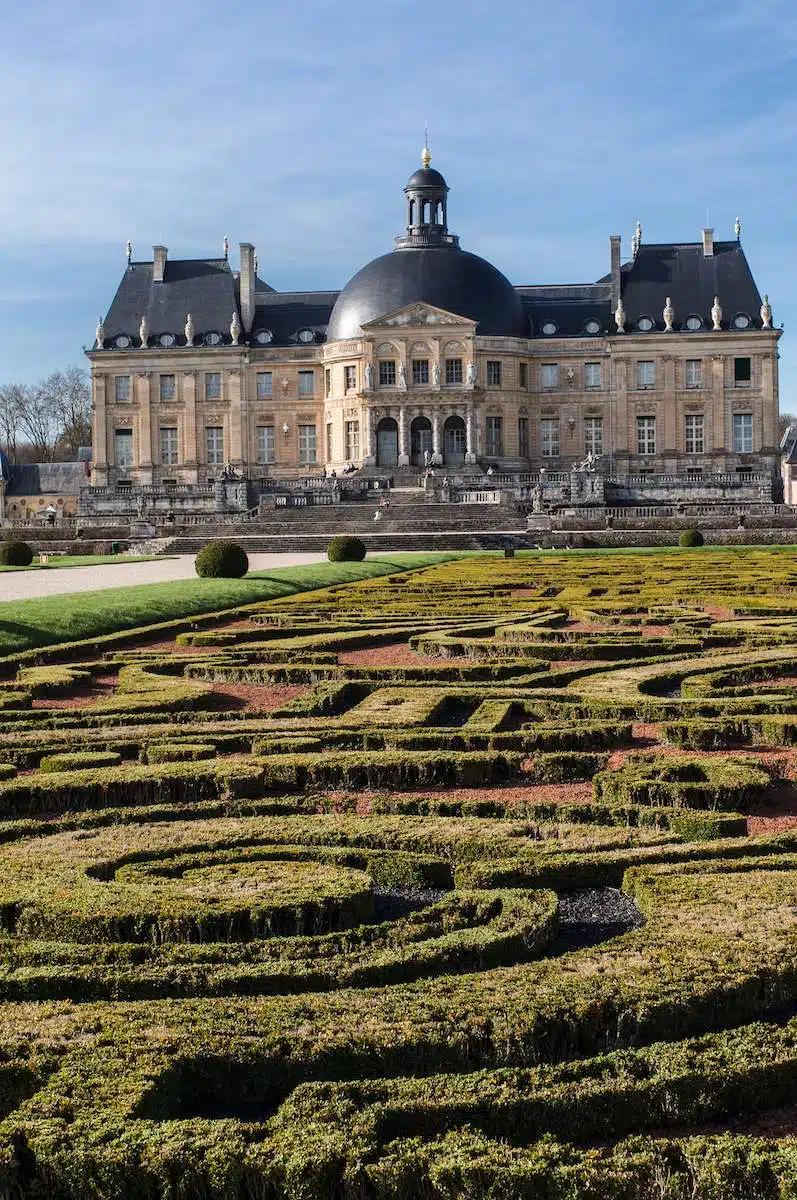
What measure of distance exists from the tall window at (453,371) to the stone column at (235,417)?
1040 centimetres

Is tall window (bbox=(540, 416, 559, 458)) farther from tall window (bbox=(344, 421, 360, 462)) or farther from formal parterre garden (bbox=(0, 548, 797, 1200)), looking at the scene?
formal parterre garden (bbox=(0, 548, 797, 1200))

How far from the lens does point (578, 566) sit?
84.9 feet

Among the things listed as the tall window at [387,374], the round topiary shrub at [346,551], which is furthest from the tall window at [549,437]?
the round topiary shrub at [346,551]

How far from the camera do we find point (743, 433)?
65812 millimetres

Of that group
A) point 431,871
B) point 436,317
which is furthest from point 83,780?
point 436,317

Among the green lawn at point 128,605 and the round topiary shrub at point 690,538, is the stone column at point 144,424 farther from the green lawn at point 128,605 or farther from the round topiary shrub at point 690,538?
the green lawn at point 128,605

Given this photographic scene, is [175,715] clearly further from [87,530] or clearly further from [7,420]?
[7,420]

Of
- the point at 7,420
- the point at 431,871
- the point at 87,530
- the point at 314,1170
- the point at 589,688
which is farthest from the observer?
the point at 7,420

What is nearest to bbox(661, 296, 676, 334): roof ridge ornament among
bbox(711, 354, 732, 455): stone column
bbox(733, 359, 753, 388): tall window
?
bbox(711, 354, 732, 455): stone column

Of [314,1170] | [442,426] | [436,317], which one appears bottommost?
[314,1170]

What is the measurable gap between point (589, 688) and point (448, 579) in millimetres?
13156

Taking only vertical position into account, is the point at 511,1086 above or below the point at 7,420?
below

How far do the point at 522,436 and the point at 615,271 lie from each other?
9.12 meters

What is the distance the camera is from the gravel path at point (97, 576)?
72.1 ft
